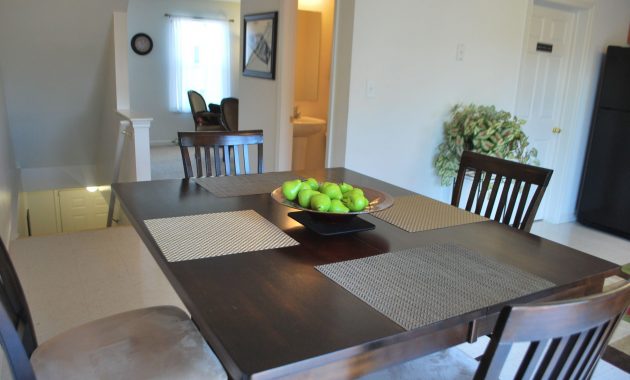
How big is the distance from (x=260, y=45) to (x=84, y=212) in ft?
12.2

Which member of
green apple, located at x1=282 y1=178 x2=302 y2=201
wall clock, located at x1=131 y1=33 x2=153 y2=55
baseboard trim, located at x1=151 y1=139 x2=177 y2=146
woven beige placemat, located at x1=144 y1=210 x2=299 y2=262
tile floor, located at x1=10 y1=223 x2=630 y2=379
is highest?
wall clock, located at x1=131 y1=33 x2=153 y2=55

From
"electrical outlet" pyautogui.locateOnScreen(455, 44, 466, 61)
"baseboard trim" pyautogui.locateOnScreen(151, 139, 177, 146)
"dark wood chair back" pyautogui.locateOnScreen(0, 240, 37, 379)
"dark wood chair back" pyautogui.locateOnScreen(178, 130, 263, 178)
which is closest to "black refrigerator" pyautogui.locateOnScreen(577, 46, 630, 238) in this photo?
"electrical outlet" pyautogui.locateOnScreen(455, 44, 466, 61)

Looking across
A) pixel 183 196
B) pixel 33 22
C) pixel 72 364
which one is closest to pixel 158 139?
pixel 33 22

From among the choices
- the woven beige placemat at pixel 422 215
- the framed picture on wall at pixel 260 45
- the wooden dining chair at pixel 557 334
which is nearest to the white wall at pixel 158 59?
the framed picture on wall at pixel 260 45

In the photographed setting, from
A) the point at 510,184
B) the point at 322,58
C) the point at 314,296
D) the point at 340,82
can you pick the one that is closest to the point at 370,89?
the point at 340,82

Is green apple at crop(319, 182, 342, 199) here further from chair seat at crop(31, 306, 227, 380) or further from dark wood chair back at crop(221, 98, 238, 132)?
dark wood chair back at crop(221, 98, 238, 132)

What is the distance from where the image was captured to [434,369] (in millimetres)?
1394

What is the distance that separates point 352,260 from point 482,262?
1.18ft

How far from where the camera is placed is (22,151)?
17.6 ft

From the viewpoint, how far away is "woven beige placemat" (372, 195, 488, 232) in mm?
1604

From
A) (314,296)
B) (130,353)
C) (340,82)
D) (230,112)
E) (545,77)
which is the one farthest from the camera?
(230,112)

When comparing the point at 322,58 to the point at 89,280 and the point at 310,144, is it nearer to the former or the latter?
the point at 310,144

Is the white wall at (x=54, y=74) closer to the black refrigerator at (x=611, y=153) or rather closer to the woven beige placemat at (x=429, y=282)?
the woven beige placemat at (x=429, y=282)

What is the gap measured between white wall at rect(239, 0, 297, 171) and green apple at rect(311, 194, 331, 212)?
2274 millimetres
